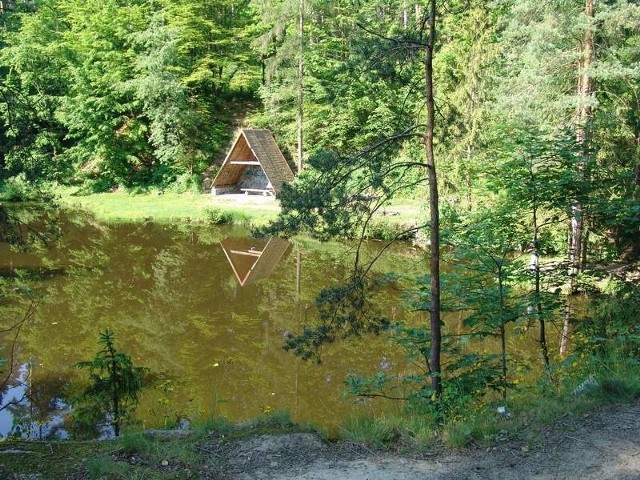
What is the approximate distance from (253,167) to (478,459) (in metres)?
24.8

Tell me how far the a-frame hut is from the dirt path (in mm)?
20734

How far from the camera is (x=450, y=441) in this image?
468 centimetres

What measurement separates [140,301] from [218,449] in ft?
32.4

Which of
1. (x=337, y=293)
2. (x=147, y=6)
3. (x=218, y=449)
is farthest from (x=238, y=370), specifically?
(x=147, y=6)

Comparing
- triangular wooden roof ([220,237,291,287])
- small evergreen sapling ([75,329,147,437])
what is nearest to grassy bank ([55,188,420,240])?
triangular wooden roof ([220,237,291,287])

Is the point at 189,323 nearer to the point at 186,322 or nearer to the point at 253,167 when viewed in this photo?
the point at 186,322

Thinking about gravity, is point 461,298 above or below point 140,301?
above

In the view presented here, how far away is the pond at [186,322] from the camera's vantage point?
28.5 feet

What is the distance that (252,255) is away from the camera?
1897 centimetres

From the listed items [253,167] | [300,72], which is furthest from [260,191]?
[300,72]

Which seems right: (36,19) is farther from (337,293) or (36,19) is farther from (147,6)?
(337,293)

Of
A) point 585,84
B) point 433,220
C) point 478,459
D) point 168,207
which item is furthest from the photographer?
point 168,207

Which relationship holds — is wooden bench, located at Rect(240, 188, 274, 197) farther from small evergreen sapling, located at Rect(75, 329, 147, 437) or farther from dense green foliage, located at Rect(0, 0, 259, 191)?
small evergreen sapling, located at Rect(75, 329, 147, 437)

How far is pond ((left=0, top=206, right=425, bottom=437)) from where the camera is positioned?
8.68m
